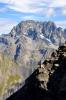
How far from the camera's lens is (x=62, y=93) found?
237 ft

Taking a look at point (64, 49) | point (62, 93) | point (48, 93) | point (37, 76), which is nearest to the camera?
point (62, 93)

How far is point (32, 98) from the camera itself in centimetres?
8306

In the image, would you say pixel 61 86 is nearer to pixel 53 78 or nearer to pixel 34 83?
pixel 53 78

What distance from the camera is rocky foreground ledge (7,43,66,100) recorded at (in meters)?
75.9

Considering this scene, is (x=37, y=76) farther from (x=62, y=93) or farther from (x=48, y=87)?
(x=62, y=93)

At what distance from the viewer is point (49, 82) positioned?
80188mm

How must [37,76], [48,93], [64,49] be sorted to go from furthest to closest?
[64,49], [37,76], [48,93]

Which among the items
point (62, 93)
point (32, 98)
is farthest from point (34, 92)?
point (62, 93)

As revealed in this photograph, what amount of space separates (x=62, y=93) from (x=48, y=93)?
5511 millimetres

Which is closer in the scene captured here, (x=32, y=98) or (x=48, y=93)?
(x=48, y=93)

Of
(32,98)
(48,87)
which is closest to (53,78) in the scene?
(48,87)

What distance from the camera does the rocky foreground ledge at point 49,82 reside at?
75869mm

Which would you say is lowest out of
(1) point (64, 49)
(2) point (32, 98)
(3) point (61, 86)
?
(2) point (32, 98)

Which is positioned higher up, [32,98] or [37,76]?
[37,76]
